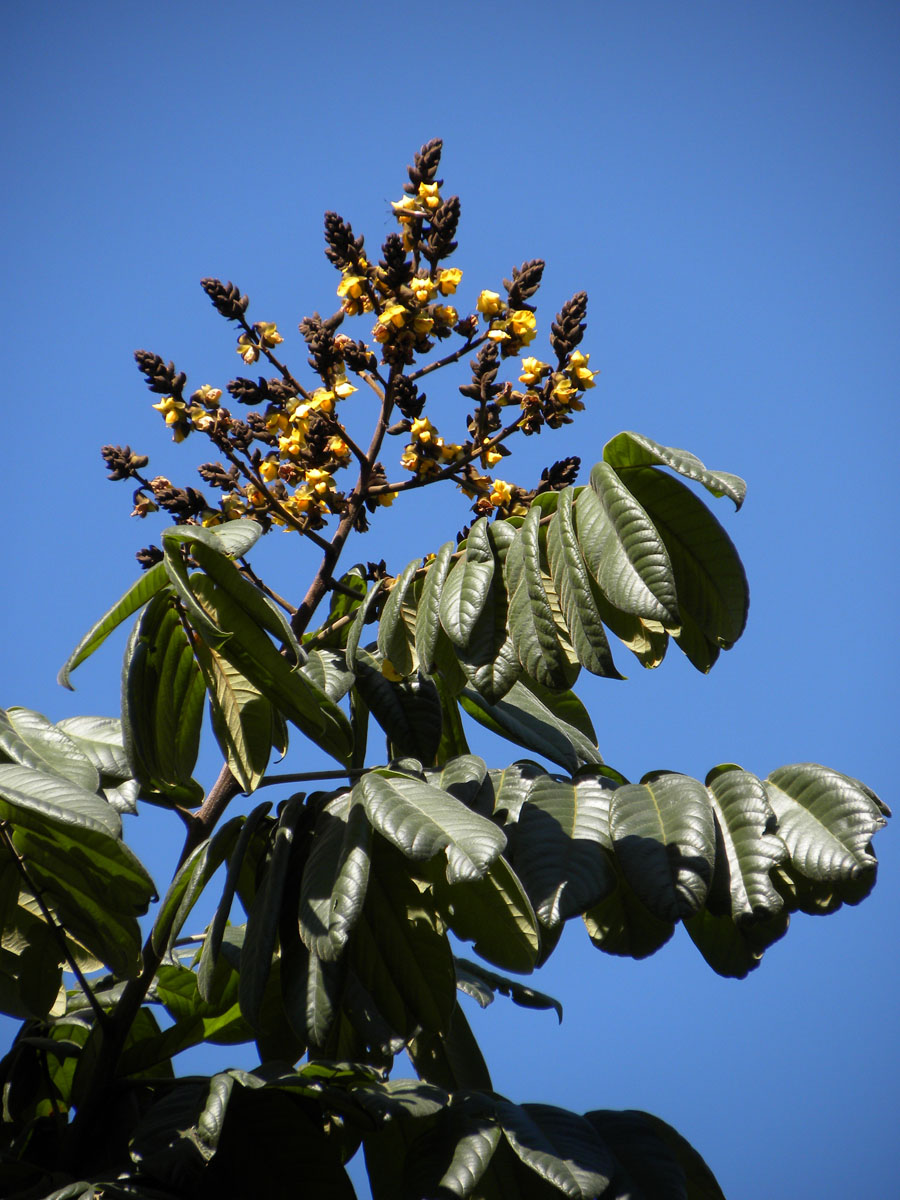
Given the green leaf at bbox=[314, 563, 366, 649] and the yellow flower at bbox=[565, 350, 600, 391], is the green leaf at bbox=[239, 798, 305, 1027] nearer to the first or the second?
the green leaf at bbox=[314, 563, 366, 649]

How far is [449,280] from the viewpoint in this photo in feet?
5.88

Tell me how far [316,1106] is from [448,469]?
981mm

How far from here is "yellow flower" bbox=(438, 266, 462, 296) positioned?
179 centimetres

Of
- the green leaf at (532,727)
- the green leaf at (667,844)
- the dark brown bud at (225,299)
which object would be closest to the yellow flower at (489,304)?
the dark brown bud at (225,299)

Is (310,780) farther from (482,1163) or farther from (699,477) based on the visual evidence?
(699,477)

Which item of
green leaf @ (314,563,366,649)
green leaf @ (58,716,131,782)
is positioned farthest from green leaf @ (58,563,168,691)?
green leaf @ (314,563,366,649)

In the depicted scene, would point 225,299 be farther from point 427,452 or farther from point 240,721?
point 240,721

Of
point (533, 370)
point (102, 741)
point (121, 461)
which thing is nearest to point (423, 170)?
point (533, 370)

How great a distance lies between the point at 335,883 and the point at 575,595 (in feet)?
1.44

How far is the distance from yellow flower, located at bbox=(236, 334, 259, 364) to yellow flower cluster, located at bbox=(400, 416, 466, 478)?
32cm

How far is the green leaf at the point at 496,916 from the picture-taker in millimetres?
1240

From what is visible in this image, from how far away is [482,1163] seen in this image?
4.05 ft

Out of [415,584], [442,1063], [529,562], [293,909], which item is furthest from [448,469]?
[442,1063]

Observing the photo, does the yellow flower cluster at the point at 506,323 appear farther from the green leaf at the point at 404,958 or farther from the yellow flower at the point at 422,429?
the green leaf at the point at 404,958
